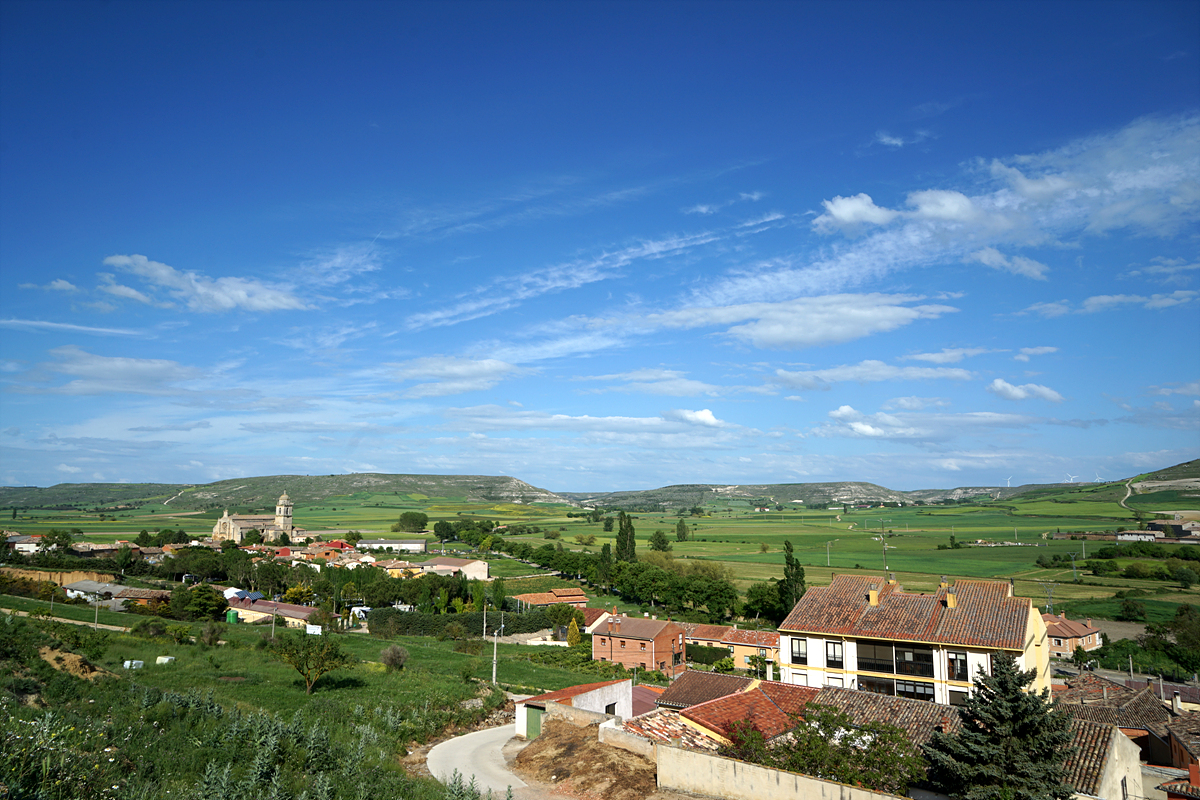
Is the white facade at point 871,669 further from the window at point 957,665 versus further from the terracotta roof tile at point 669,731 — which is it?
the terracotta roof tile at point 669,731

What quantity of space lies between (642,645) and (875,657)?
2998 cm

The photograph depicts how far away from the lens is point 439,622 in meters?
76.9

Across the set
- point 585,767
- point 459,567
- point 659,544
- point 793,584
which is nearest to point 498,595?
point 459,567

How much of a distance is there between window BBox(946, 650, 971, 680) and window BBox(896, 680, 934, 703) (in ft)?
4.08

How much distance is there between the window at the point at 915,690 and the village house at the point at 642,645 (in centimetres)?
2976

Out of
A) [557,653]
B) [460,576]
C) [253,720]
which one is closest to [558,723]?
[253,720]

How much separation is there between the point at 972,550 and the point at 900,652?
103m

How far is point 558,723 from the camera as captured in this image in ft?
104

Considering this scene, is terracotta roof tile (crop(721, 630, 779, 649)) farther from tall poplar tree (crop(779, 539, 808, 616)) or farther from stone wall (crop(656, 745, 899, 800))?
stone wall (crop(656, 745, 899, 800))

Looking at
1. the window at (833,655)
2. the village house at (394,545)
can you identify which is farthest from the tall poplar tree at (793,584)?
the village house at (394,545)

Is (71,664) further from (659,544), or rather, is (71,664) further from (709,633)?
(659,544)

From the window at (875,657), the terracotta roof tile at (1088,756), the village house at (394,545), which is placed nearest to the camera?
the terracotta roof tile at (1088,756)

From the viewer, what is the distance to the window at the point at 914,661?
3512 centimetres

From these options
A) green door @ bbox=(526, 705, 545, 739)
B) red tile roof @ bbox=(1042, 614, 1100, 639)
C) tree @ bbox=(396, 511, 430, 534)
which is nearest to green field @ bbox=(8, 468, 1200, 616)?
tree @ bbox=(396, 511, 430, 534)
